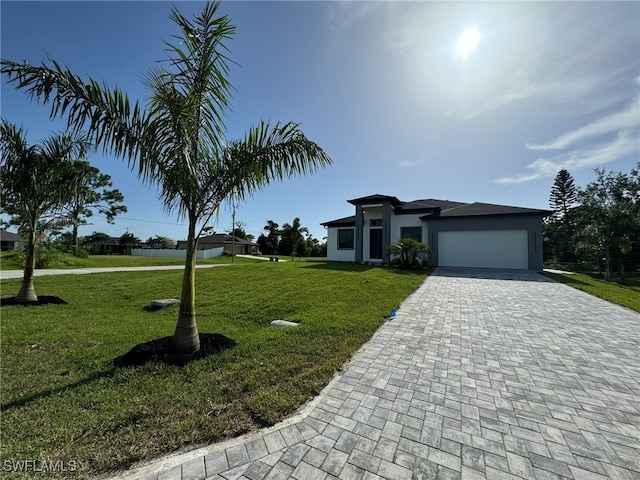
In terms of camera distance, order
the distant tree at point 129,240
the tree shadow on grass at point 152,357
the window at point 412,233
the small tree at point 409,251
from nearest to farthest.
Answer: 1. the tree shadow on grass at point 152,357
2. the small tree at point 409,251
3. the window at point 412,233
4. the distant tree at point 129,240

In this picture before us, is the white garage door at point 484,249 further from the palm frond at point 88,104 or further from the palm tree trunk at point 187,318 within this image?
the palm frond at point 88,104

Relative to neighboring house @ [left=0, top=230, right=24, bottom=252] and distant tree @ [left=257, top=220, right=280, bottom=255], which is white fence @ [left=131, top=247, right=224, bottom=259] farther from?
neighboring house @ [left=0, top=230, right=24, bottom=252]

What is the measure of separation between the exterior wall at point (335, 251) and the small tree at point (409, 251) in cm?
494

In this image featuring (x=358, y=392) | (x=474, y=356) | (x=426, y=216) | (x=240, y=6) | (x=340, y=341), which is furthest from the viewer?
(x=426, y=216)

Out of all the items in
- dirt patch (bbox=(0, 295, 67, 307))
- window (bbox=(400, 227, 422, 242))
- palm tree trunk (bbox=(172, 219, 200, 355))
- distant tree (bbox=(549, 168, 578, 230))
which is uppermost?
distant tree (bbox=(549, 168, 578, 230))

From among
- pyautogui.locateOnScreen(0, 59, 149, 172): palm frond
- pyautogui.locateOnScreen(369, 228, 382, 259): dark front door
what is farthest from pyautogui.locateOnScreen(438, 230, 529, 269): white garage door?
pyautogui.locateOnScreen(0, 59, 149, 172): palm frond

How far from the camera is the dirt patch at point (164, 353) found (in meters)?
3.69

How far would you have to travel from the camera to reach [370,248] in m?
18.8

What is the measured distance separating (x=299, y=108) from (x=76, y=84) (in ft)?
21.6

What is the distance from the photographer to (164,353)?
3.89m

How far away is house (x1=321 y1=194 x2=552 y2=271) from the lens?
47.5ft

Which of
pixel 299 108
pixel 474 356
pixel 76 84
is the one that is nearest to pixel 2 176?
pixel 76 84

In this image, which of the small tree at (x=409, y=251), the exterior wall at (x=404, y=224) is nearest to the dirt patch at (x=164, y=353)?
the small tree at (x=409, y=251)

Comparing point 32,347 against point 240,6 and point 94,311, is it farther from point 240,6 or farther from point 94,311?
point 240,6
